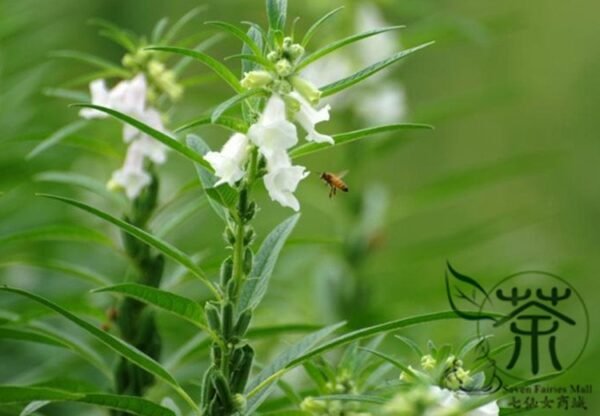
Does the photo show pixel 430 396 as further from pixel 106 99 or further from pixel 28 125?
pixel 28 125

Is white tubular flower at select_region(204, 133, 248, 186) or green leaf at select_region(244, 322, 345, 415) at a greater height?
white tubular flower at select_region(204, 133, 248, 186)

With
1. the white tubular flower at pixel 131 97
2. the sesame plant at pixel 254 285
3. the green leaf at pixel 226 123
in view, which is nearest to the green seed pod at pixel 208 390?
the sesame plant at pixel 254 285

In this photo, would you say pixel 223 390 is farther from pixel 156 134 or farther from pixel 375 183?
pixel 375 183

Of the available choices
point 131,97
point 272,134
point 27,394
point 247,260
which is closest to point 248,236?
point 247,260

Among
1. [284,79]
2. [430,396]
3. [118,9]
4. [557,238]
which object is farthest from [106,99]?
[557,238]

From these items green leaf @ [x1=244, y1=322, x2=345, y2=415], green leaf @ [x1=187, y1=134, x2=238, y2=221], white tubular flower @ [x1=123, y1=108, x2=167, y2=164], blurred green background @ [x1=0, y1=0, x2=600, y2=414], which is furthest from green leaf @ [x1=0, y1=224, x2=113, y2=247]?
green leaf @ [x1=244, y1=322, x2=345, y2=415]

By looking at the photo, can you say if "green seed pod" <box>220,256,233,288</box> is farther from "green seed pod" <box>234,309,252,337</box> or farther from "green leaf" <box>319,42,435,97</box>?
"green leaf" <box>319,42,435,97</box>
